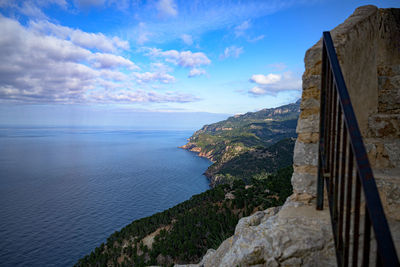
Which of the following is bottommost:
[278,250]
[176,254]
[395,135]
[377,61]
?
[176,254]

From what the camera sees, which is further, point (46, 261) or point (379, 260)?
point (46, 261)

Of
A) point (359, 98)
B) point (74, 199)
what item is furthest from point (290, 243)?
point (74, 199)

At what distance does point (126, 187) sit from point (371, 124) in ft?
212

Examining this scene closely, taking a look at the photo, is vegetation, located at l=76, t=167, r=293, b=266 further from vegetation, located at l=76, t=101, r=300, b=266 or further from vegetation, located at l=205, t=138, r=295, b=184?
vegetation, located at l=205, t=138, r=295, b=184

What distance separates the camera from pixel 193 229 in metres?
24.5

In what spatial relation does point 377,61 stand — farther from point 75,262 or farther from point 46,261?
point 46,261

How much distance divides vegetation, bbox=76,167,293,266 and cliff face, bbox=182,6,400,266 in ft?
48.8

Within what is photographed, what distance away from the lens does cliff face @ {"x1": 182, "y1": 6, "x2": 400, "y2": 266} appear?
2260mm

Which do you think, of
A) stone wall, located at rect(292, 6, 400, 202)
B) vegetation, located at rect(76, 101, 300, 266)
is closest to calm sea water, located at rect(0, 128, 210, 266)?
vegetation, located at rect(76, 101, 300, 266)

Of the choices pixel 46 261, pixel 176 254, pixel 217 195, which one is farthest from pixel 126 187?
pixel 176 254

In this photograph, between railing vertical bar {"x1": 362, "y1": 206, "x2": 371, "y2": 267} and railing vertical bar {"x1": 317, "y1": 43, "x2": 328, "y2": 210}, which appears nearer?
railing vertical bar {"x1": 362, "y1": 206, "x2": 371, "y2": 267}

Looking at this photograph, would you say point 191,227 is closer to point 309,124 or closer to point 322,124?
point 309,124

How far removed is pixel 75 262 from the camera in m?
32.5

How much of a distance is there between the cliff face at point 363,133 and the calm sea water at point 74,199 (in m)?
40.0
